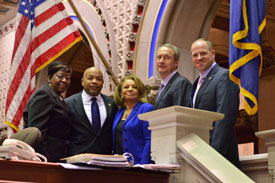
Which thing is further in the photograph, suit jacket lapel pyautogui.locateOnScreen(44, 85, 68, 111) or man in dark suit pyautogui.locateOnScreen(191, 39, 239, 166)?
suit jacket lapel pyautogui.locateOnScreen(44, 85, 68, 111)

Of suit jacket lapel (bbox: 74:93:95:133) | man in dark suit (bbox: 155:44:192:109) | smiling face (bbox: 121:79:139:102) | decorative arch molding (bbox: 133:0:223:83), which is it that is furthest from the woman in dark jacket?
decorative arch molding (bbox: 133:0:223:83)

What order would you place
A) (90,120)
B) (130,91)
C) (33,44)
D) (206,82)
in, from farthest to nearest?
(33,44)
(90,120)
(130,91)
(206,82)

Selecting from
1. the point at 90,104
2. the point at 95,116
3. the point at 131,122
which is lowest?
the point at 131,122

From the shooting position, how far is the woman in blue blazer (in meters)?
4.05

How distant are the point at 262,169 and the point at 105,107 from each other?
1.55 meters

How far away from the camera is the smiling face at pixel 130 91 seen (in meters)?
4.21

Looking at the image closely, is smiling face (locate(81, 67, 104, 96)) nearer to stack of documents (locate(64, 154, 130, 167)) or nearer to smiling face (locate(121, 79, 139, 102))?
smiling face (locate(121, 79, 139, 102))

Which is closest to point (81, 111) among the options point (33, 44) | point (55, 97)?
point (55, 97)

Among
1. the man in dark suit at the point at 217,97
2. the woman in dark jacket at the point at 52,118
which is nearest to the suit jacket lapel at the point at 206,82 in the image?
the man in dark suit at the point at 217,97

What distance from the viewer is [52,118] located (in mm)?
4250

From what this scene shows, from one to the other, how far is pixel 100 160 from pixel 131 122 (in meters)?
1.38

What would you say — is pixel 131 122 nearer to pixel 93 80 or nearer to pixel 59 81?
pixel 93 80

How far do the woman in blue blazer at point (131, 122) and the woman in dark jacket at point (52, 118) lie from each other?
446 mm

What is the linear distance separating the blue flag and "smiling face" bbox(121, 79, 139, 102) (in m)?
0.81
